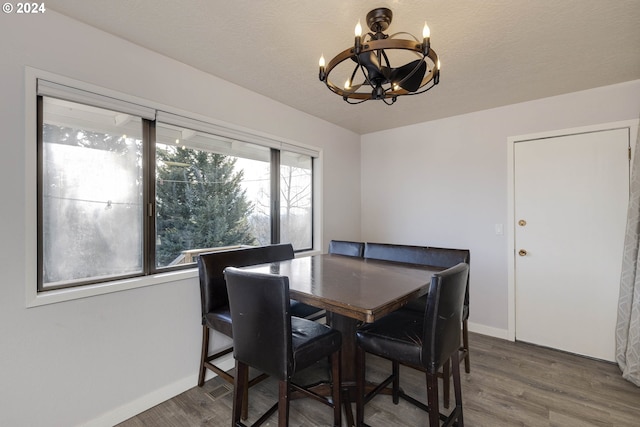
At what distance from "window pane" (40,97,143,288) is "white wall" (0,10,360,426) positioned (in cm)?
15

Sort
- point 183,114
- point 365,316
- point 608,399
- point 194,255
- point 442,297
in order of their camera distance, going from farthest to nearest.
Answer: point 194,255 → point 183,114 → point 608,399 → point 442,297 → point 365,316

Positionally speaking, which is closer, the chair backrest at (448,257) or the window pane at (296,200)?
the chair backrest at (448,257)

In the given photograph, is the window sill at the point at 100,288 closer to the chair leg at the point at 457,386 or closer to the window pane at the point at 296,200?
the window pane at the point at 296,200

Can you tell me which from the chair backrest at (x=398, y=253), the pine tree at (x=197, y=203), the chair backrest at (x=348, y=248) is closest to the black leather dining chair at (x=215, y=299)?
the pine tree at (x=197, y=203)

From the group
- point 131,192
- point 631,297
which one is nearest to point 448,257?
point 631,297

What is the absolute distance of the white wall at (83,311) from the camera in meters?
1.50

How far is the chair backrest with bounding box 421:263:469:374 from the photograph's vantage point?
4.40 feet

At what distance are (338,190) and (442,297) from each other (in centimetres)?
254

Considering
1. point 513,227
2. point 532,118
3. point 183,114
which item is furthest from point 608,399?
point 183,114

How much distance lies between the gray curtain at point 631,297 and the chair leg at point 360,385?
222cm

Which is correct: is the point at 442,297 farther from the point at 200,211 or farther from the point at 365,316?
the point at 200,211

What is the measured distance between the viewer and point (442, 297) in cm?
136

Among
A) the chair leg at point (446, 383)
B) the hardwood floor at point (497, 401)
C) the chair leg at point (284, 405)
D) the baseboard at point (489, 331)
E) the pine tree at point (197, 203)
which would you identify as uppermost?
the pine tree at point (197, 203)

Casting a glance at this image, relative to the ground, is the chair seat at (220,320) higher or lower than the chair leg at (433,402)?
higher
